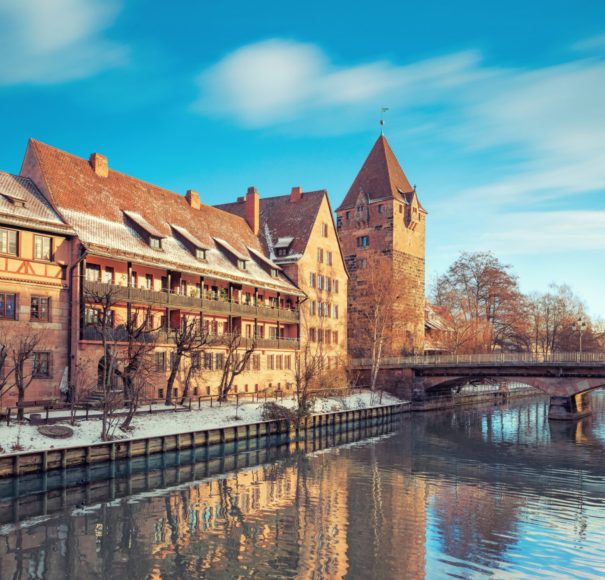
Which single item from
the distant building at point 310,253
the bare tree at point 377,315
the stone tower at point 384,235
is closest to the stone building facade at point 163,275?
the distant building at point 310,253

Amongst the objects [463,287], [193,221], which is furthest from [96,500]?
[463,287]

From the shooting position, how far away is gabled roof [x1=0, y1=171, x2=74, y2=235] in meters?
35.3

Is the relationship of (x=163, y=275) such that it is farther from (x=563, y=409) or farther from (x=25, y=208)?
(x=563, y=409)

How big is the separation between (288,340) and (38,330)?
25.4 meters

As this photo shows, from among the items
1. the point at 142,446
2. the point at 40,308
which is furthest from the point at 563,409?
the point at 40,308

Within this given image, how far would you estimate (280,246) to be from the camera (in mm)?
62375

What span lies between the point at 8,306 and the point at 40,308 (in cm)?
196

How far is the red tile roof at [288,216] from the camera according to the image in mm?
62812

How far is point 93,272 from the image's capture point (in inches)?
1587

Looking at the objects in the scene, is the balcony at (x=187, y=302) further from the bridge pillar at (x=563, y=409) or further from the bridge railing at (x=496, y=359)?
the bridge pillar at (x=563, y=409)

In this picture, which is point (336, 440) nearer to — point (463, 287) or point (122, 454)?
point (122, 454)

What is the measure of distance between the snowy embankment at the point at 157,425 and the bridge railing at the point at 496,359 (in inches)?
574

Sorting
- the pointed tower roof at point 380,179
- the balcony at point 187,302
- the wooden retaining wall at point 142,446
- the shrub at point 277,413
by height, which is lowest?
the wooden retaining wall at point 142,446

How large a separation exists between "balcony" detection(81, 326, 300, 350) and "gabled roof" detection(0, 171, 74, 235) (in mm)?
6072
